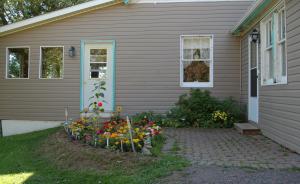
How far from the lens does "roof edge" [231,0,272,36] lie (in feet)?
22.1

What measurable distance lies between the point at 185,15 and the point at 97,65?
2.97 metres

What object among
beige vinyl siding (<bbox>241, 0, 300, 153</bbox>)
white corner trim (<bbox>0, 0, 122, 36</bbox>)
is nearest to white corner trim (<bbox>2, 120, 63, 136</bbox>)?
white corner trim (<bbox>0, 0, 122, 36</bbox>)

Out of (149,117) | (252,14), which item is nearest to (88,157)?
(149,117)

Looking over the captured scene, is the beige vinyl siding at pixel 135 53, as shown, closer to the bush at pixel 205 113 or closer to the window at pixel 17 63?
the window at pixel 17 63

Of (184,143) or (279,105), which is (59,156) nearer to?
(184,143)

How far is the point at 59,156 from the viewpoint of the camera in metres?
5.60

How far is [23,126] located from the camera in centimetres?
999

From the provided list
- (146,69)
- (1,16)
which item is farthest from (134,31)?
(1,16)

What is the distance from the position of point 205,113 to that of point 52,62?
475cm

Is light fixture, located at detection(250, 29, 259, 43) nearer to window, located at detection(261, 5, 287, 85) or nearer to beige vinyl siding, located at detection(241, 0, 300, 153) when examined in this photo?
window, located at detection(261, 5, 287, 85)

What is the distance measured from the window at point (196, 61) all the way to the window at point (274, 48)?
2.33 m

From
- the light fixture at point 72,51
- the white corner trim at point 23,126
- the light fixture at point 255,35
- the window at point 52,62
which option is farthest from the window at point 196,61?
the white corner trim at point 23,126

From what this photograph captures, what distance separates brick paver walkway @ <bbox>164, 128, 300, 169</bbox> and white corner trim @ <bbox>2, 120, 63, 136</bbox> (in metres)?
3.95

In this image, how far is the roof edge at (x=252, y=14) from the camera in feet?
22.1
